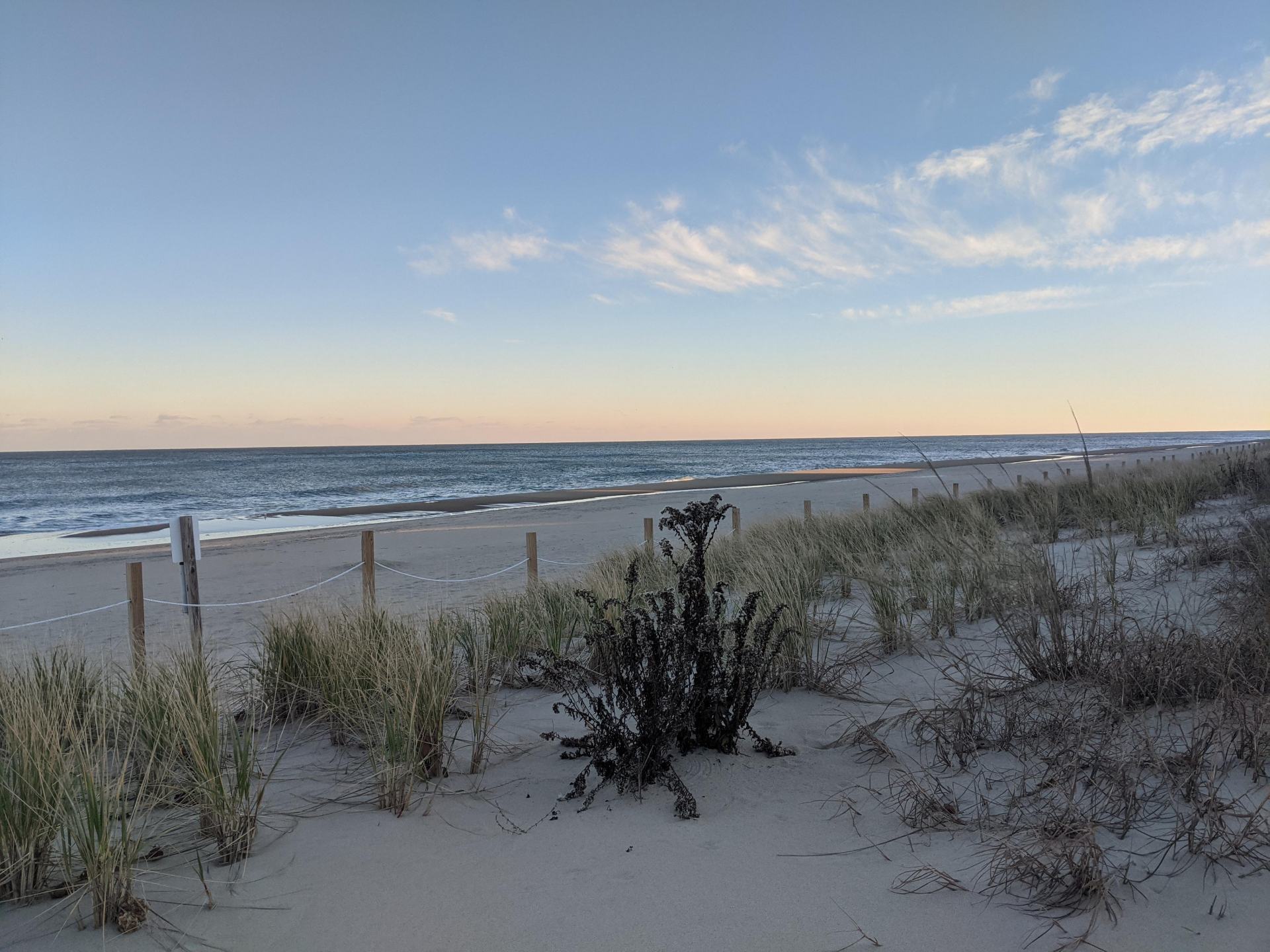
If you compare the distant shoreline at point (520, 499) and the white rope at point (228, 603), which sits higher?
the white rope at point (228, 603)

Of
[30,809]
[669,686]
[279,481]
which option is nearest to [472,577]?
[669,686]

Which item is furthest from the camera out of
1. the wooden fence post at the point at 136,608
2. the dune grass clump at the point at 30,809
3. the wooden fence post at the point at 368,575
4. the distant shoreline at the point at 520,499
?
the distant shoreline at the point at 520,499

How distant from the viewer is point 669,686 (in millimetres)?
3604

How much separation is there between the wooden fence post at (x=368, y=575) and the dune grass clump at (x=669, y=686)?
2.01m

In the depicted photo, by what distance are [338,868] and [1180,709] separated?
3617mm

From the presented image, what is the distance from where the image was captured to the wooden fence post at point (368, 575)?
5.26m

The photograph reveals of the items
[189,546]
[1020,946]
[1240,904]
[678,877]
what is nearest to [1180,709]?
[1240,904]

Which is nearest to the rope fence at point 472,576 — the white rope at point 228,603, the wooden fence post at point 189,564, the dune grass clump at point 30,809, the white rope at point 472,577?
the white rope at point 472,577

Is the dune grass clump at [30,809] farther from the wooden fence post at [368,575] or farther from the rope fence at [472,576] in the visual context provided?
the rope fence at [472,576]

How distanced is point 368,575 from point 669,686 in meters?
4.02

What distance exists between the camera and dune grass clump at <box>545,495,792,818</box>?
3.48m

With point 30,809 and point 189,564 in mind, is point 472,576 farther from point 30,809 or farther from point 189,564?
point 30,809

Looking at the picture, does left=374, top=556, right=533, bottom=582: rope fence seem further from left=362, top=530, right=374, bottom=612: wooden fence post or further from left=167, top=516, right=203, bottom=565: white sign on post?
left=167, top=516, right=203, bottom=565: white sign on post

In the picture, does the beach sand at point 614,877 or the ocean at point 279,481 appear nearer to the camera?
the beach sand at point 614,877
